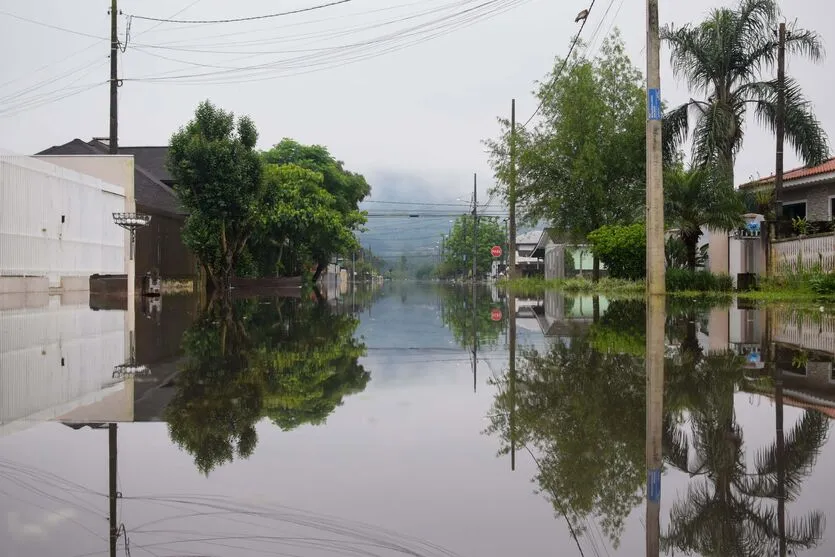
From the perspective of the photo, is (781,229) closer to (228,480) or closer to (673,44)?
(673,44)

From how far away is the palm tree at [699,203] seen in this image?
2509 cm

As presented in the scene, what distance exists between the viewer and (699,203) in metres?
25.5

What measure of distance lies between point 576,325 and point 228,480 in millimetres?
9732

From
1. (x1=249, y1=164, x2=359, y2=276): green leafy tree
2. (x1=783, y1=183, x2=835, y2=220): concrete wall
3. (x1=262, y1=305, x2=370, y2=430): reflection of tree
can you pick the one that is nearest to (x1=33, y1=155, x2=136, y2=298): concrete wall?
(x1=249, y1=164, x2=359, y2=276): green leafy tree

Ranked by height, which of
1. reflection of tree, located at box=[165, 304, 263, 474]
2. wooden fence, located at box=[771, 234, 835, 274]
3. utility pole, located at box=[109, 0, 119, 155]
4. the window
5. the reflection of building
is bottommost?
reflection of tree, located at box=[165, 304, 263, 474]

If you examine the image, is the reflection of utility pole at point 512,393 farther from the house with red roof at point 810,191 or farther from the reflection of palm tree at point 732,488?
the house with red roof at point 810,191

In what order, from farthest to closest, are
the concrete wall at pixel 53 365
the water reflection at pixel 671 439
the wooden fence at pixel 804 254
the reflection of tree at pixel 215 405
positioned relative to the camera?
1. the wooden fence at pixel 804 254
2. the concrete wall at pixel 53 365
3. the reflection of tree at pixel 215 405
4. the water reflection at pixel 671 439

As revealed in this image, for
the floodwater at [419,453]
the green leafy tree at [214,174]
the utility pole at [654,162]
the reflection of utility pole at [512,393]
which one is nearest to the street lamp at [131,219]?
the green leafy tree at [214,174]

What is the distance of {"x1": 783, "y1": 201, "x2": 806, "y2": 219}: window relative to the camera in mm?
30578

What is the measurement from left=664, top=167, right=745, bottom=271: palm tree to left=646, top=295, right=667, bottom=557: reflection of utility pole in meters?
16.9

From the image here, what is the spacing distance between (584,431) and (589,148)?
1139 inches

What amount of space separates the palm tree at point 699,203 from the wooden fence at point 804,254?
5.64 ft

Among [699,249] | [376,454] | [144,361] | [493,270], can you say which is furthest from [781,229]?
[493,270]

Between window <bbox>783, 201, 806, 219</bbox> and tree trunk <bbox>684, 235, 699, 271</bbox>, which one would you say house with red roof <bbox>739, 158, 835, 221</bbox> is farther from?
tree trunk <bbox>684, 235, 699, 271</bbox>
